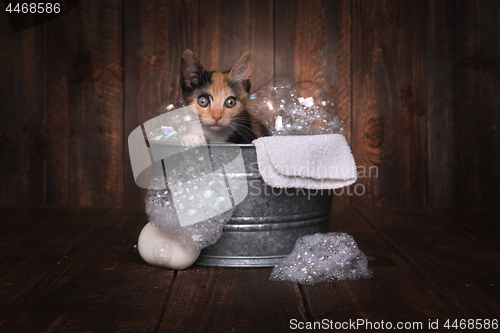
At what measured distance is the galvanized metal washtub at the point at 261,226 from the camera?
3.53 feet

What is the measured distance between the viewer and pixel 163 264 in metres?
1.08

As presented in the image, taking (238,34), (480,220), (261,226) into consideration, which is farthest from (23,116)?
(480,220)

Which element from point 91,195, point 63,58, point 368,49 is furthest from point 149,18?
point 368,49

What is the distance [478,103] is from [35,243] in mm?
1764

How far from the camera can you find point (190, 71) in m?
1.19

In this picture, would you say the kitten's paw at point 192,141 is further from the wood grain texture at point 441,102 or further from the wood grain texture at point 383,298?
the wood grain texture at point 441,102

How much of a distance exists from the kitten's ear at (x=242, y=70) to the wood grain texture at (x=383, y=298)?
599 millimetres

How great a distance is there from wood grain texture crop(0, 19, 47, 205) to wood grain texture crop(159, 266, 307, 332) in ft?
3.77

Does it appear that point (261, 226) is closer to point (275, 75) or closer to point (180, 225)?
point (180, 225)

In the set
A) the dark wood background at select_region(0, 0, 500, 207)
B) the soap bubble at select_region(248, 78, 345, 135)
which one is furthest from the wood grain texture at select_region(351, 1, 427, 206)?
the soap bubble at select_region(248, 78, 345, 135)

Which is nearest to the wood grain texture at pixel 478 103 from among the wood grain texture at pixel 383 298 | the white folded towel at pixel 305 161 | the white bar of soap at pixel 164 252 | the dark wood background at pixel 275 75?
the dark wood background at pixel 275 75

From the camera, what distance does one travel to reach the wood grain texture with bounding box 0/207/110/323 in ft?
3.21

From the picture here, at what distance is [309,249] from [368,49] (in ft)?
3.61

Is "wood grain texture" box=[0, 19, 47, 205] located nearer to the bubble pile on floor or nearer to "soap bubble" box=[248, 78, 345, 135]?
"soap bubble" box=[248, 78, 345, 135]
